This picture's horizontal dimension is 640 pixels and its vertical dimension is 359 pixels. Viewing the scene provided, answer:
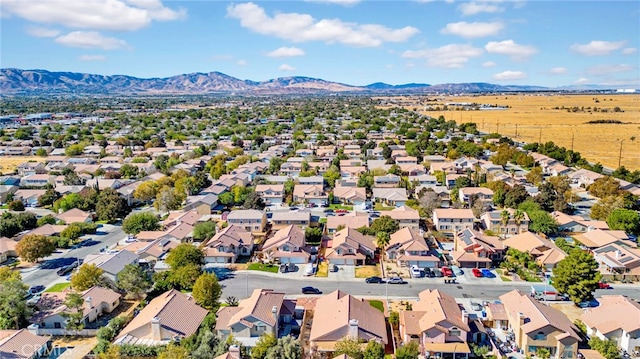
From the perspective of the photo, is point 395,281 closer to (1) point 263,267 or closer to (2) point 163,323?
(1) point 263,267

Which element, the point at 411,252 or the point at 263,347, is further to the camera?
the point at 411,252

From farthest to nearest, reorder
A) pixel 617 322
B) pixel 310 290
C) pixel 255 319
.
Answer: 1. pixel 310 290
2. pixel 255 319
3. pixel 617 322

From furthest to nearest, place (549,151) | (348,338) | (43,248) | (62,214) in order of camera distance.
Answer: (549,151), (62,214), (43,248), (348,338)

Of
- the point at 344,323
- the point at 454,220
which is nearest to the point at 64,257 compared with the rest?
the point at 344,323

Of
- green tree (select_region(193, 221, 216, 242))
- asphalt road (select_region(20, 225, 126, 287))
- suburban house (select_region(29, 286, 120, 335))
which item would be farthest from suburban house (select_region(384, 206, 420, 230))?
Result: asphalt road (select_region(20, 225, 126, 287))

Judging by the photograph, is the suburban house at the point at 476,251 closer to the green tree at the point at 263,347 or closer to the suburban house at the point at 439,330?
the suburban house at the point at 439,330

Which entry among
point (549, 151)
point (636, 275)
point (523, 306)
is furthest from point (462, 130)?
point (523, 306)

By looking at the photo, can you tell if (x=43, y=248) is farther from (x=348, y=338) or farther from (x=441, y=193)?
(x=441, y=193)
